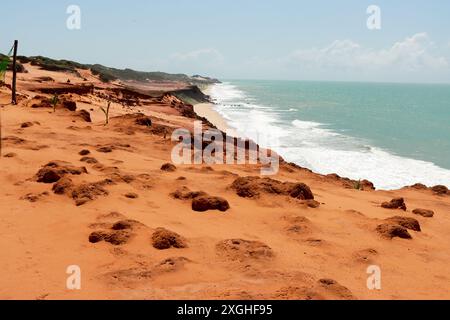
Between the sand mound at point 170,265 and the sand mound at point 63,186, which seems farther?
the sand mound at point 63,186

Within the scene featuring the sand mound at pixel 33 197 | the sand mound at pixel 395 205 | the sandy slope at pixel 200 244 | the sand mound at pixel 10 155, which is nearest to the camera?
the sandy slope at pixel 200 244

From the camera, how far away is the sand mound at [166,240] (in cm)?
525

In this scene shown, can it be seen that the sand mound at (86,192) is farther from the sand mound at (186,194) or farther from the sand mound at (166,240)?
the sand mound at (166,240)

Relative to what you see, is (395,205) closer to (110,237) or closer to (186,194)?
(186,194)

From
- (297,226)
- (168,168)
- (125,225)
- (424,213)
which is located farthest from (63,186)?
(424,213)

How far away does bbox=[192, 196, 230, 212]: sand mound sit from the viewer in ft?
22.4

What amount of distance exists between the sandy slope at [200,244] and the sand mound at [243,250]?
0.04 feet

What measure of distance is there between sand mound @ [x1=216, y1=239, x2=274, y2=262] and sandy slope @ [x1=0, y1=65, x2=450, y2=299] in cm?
1

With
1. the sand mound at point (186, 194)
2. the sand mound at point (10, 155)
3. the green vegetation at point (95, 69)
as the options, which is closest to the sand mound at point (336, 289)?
the sand mound at point (186, 194)

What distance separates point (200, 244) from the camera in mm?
5488

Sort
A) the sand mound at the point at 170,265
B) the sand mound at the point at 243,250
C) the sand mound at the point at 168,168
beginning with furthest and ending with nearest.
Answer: the sand mound at the point at 168,168, the sand mound at the point at 243,250, the sand mound at the point at 170,265

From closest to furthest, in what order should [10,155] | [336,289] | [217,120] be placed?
[336,289] → [10,155] → [217,120]

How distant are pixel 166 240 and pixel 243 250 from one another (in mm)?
921

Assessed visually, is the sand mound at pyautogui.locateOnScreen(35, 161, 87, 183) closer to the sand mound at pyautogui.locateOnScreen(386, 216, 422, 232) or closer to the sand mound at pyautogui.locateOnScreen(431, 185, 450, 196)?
the sand mound at pyautogui.locateOnScreen(386, 216, 422, 232)
